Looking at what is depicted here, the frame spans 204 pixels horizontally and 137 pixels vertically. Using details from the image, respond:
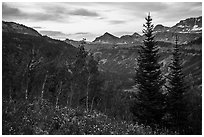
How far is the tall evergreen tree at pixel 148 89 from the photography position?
2284 centimetres

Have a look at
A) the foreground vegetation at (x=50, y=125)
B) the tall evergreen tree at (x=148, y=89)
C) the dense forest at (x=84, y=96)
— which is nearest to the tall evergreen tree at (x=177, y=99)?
the dense forest at (x=84, y=96)

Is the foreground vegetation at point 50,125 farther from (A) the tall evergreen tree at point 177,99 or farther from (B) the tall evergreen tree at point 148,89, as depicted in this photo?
(A) the tall evergreen tree at point 177,99

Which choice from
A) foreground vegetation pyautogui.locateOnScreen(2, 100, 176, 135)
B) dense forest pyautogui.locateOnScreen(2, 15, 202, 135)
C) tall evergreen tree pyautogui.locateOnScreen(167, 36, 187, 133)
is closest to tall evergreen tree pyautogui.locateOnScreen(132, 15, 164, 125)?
dense forest pyautogui.locateOnScreen(2, 15, 202, 135)

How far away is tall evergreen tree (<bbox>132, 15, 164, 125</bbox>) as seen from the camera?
22842 millimetres

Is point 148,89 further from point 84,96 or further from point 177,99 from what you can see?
point 84,96

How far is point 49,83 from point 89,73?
10542 millimetres

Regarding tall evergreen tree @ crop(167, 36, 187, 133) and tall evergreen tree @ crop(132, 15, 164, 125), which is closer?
tall evergreen tree @ crop(132, 15, 164, 125)

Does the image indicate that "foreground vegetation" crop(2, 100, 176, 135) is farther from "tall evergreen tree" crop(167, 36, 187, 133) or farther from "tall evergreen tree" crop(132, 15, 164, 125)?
"tall evergreen tree" crop(167, 36, 187, 133)

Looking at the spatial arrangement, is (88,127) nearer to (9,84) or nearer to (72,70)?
(9,84)

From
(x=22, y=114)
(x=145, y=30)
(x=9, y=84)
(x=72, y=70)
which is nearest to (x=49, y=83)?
(x=72, y=70)

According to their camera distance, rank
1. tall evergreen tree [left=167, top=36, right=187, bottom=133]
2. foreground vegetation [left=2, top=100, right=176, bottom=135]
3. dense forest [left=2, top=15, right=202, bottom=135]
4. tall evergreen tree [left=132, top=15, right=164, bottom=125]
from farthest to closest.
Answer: tall evergreen tree [left=167, top=36, right=187, bottom=133] → tall evergreen tree [left=132, top=15, right=164, bottom=125] → dense forest [left=2, top=15, right=202, bottom=135] → foreground vegetation [left=2, top=100, right=176, bottom=135]

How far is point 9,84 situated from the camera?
30719 mm

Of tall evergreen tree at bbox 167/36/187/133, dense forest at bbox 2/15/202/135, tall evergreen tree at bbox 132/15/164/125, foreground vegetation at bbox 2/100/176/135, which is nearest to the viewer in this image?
foreground vegetation at bbox 2/100/176/135

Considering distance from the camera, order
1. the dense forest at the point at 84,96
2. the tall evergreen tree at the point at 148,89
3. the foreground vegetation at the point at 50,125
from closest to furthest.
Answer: the foreground vegetation at the point at 50,125
the dense forest at the point at 84,96
the tall evergreen tree at the point at 148,89
